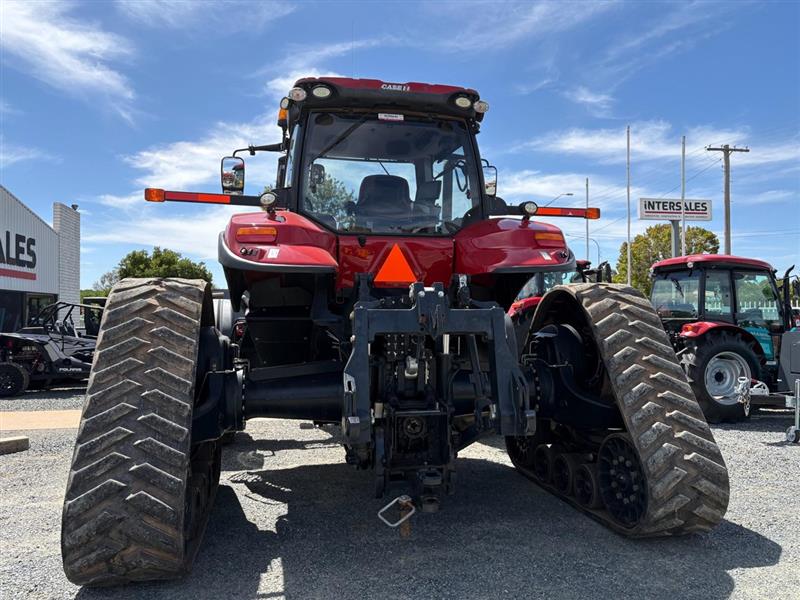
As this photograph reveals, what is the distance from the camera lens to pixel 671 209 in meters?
28.8

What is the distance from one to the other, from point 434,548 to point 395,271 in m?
1.77

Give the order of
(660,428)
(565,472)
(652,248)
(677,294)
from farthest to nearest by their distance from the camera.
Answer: (652,248) < (677,294) < (565,472) < (660,428)

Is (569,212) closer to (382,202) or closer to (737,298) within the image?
(382,202)

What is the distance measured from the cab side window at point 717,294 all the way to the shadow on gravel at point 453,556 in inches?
263

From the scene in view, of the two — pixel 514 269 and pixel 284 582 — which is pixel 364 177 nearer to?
pixel 514 269

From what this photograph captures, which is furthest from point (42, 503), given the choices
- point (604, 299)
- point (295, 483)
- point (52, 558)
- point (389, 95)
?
point (604, 299)

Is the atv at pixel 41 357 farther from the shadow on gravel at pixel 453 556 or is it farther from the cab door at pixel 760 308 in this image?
the cab door at pixel 760 308

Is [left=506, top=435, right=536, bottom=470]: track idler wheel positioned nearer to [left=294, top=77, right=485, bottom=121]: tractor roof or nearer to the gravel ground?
the gravel ground

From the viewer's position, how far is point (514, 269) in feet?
14.2

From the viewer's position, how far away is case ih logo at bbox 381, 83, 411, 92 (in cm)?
468

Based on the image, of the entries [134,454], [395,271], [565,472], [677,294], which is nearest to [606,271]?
[677,294]

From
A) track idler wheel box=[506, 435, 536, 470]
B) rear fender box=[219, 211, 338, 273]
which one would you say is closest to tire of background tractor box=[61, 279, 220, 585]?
rear fender box=[219, 211, 338, 273]

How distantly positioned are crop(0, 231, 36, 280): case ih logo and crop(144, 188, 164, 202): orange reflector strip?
21808 mm

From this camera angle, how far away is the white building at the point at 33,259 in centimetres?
2338
